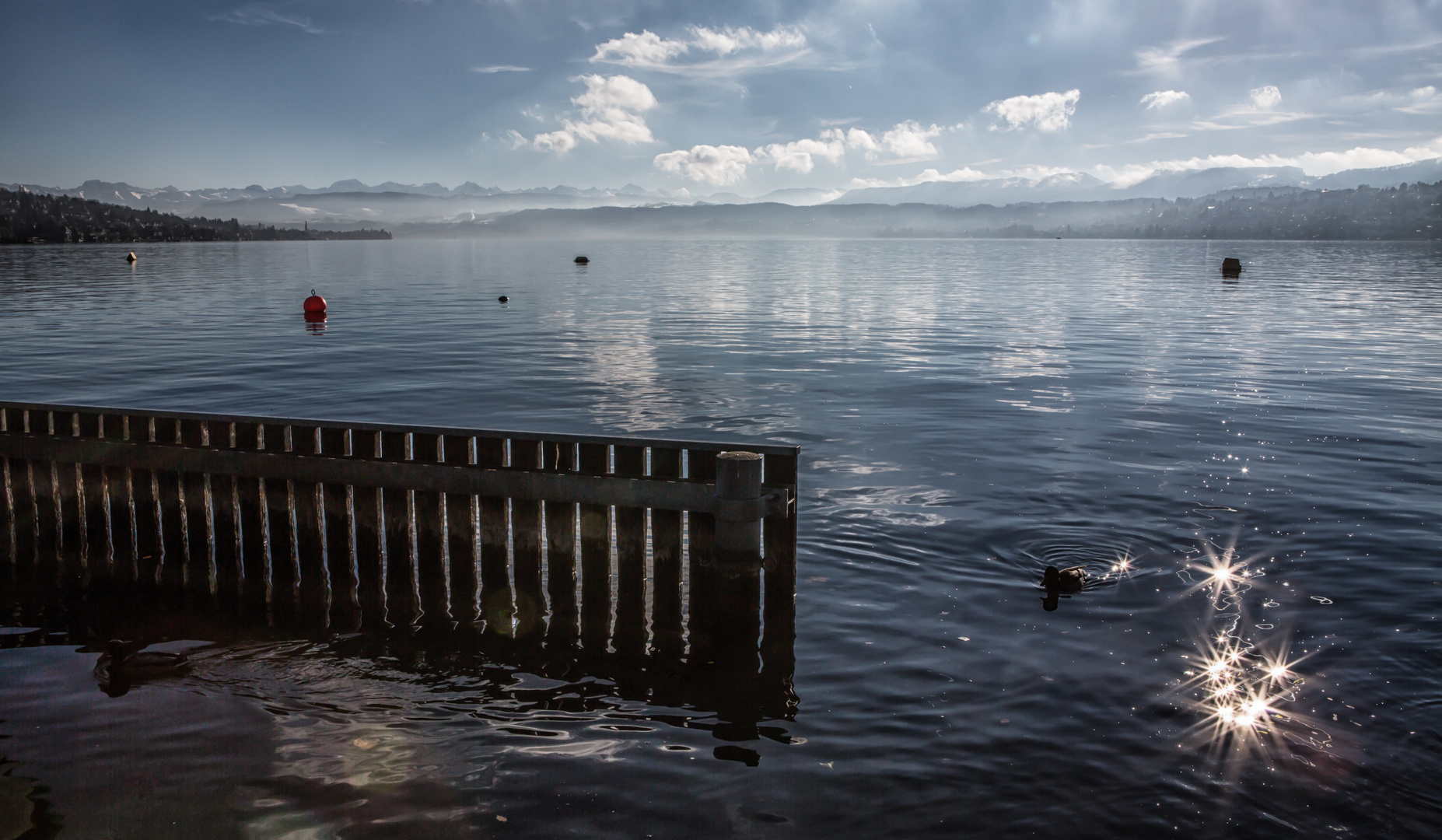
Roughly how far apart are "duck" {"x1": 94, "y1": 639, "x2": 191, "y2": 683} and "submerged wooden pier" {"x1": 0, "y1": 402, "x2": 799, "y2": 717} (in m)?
1.21

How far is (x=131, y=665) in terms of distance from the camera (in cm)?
873

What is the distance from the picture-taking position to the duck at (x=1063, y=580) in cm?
1081

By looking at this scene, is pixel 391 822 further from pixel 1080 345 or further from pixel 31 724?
pixel 1080 345

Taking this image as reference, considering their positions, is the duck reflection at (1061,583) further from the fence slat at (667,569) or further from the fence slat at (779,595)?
the fence slat at (667,569)

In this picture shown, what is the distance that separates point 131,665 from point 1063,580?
30.2 ft

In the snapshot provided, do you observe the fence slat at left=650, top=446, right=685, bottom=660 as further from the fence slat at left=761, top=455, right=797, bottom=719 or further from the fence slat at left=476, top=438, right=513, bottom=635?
the fence slat at left=476, top=438, right=513, bottom=635

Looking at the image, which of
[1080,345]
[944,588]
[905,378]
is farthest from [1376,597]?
[1080,345]

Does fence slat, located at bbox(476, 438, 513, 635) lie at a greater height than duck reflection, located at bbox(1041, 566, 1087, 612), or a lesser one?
greater

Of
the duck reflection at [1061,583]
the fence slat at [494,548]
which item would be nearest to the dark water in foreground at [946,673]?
the duck reflection at [1061,583]

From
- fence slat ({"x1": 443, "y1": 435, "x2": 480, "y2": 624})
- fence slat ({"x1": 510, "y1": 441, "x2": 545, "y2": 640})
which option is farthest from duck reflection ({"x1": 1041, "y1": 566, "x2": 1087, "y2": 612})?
fence slat ({"x1": 443, "y1": 435, "x2": 480, "y2": 624})

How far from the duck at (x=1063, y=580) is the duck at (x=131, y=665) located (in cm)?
860

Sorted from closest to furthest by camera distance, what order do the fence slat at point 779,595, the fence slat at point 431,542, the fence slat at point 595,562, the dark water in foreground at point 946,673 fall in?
the dark water in foreground at point 946,673 → the fence slat at point 779,595 → the fence slat at point 595,562 → the fence slat at point 431,542

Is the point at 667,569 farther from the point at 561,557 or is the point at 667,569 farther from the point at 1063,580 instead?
the point at 1063,580

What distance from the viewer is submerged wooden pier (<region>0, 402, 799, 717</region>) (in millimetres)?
8797
